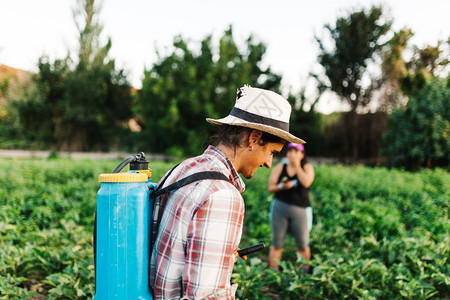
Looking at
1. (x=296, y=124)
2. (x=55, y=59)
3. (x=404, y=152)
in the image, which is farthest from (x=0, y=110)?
(x=404, y=152)

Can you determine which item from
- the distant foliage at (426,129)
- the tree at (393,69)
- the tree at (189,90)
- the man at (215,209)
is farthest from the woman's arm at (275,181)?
the tree at (393,69)

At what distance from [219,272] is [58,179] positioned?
879 centimetres

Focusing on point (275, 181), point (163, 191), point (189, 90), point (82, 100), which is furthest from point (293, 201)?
point (82, 100)

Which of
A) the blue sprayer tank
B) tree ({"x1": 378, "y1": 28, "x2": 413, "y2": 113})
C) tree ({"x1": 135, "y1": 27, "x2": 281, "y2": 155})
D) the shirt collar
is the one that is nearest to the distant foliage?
tree ({"x1": 378, "y1": 28, "x2": 413, "y2": 113})

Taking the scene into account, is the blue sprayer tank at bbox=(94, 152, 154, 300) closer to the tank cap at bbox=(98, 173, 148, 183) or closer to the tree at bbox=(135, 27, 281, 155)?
the tank cap at bbox=(98, 173, 148, 183)

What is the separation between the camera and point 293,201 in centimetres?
448

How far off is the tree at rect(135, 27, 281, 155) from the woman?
17926 mm

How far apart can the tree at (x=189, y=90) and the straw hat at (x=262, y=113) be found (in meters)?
20.8

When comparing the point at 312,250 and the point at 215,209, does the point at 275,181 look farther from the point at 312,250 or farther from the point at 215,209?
the point at 215,209

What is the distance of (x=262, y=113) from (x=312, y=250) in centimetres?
423

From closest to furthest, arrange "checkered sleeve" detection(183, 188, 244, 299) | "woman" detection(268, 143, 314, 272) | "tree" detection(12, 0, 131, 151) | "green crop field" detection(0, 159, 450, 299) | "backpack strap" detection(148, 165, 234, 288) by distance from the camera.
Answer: "checkered sleeve" detection(183, 188, 244, 299) < "backpack strap" detection(148, 165, 234, 288) < "green crop field" detection(0, 159, 450, 299) < "woman" detection(268, 143, 314, 272) < "tree" detection(12, 0, 131, 151)

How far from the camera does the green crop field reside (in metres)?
3.18

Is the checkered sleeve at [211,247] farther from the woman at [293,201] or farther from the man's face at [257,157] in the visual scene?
the woman at [293,201]

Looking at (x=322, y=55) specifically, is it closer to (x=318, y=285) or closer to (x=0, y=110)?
(x=318, y=285)
